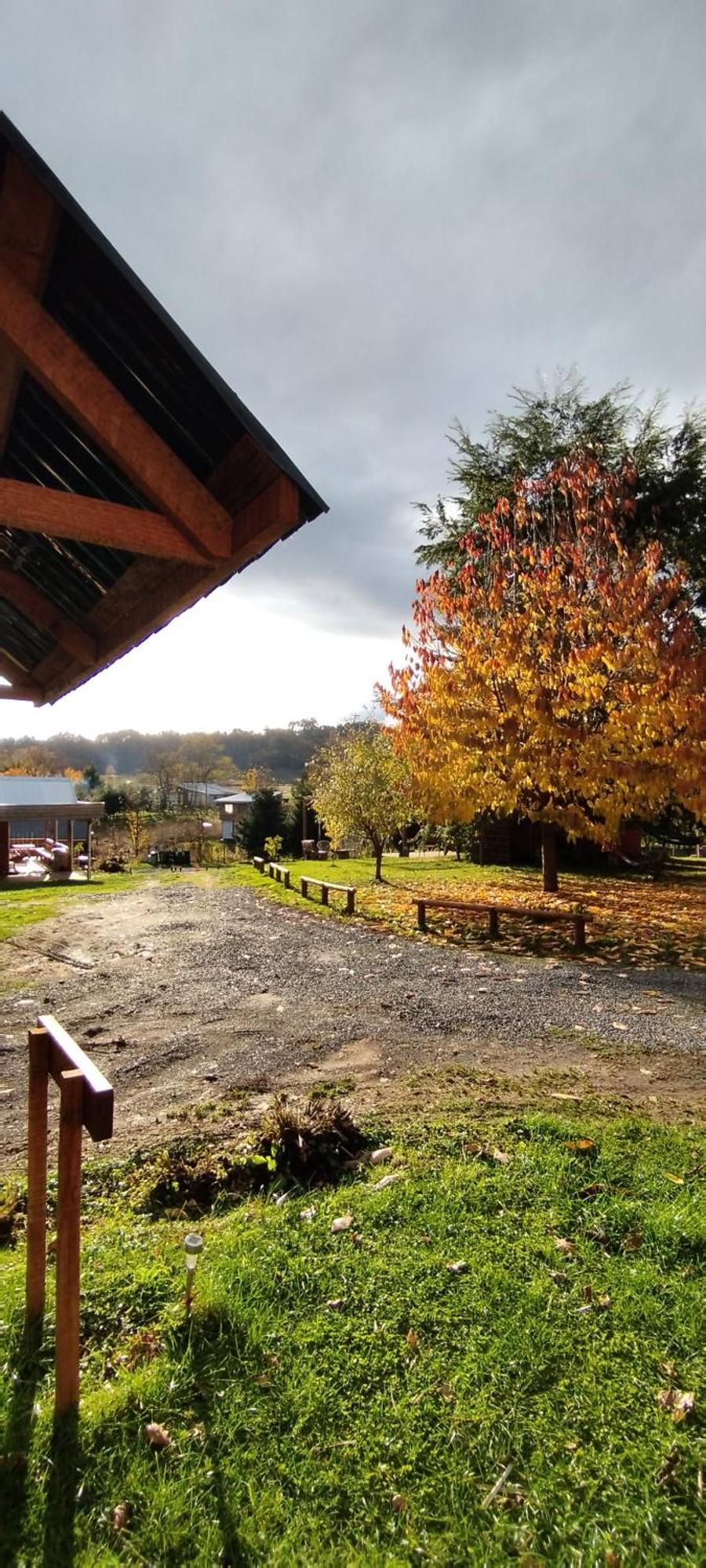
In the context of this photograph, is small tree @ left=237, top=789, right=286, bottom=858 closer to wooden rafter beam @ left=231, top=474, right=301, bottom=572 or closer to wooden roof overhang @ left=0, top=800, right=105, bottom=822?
wooden roof overhang @ left=0, top=800, right=105, bottom=822

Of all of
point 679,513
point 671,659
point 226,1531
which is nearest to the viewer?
point 226,1531

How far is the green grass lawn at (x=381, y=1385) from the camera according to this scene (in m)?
1.96

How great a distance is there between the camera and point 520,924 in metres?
12.2

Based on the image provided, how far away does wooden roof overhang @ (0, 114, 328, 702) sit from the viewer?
264 centimetres

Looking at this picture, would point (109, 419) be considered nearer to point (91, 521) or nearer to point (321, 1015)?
point (91, 521)

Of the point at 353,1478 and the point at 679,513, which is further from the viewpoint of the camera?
the point at 679,513

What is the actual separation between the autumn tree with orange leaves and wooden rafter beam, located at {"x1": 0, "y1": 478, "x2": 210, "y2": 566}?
9046 mm

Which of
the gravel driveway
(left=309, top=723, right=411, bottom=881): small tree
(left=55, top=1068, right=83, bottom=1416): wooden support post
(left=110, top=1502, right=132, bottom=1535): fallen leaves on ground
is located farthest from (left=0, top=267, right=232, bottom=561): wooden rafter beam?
(left=309, top=723, right=411, bottom=881): small tree

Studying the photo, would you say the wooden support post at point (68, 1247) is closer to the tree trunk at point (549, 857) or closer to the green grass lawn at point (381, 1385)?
the green grass lawn at point (381, 1385)

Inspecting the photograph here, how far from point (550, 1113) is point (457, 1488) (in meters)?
2.80

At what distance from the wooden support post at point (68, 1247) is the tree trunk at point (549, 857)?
13.7 metres

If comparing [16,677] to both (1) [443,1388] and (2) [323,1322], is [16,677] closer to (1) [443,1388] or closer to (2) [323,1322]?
(2) [323,1322]

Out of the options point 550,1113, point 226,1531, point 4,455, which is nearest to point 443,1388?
point 226,1531

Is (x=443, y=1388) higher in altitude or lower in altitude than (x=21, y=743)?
lower
